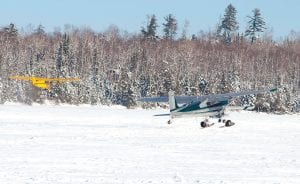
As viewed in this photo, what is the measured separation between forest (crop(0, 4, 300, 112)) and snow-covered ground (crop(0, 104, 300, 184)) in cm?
4188

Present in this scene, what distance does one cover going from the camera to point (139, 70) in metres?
79.3

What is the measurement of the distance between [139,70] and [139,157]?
62.7 m

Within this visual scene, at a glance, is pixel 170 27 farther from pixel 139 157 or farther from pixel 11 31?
pixel 139 157

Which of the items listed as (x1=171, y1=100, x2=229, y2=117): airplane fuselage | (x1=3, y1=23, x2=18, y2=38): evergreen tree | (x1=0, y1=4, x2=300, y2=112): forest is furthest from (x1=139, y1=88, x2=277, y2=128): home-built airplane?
(x1=3, y1=23, x2=18, y2=38): evergreen tree

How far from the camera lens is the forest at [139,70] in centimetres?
6875

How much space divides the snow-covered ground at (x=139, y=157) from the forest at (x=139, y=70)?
137ft

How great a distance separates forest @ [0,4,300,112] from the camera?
68.8 m

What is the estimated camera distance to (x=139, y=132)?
25.9 meters

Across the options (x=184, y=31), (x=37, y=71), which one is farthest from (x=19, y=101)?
(x=184, y=31)

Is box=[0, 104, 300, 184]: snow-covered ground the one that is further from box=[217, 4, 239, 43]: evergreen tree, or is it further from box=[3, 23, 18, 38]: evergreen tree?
box=[217, 4, 239, 43]: evergreen tree

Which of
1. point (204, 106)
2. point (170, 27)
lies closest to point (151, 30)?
point (170, 27)

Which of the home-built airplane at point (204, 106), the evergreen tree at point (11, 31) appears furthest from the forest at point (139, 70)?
the home-built airplane at point (204, 106)

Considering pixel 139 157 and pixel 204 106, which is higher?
pixel 204 106

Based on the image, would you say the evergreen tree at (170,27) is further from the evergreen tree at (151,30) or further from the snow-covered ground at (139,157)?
the snow-covered ground at (139,157)
